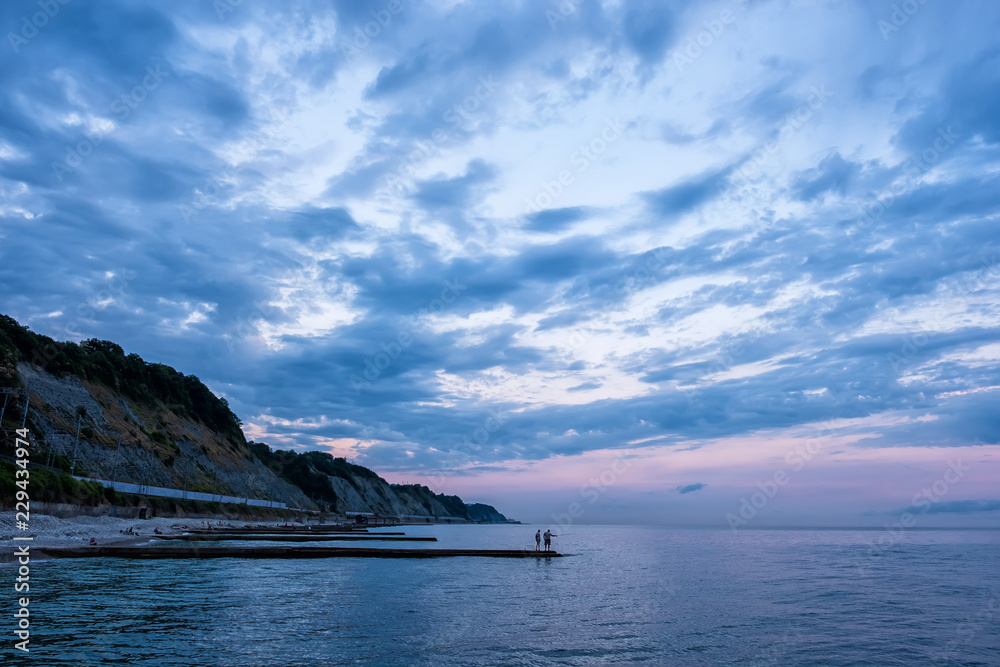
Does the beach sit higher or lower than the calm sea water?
higher

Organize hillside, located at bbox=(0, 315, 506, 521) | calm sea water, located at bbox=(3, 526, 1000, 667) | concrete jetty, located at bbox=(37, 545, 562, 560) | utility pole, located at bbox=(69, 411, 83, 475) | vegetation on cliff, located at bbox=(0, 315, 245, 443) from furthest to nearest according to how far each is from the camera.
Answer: vegetation on cliff, located at bbox=(0, 315, 245, 443)
hillside, located at bbox=(0, 315, 506, 521)
utility pole, located at bbox=(69, 411, 83, 475)
concrete jetty, located at bbox=(37, 545, 562, 560)
calm sea water, located at bbox=(3, 526, 1000, 667)

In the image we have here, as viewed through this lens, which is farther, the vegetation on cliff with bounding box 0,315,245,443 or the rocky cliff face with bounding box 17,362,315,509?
the vegetation on cliff with bounding box 0,315,245,443

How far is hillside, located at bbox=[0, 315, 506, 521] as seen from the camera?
7256cm

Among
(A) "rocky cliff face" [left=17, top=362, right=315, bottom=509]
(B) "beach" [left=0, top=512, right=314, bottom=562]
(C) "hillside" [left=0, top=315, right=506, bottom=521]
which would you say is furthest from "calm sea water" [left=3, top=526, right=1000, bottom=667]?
(A) "rocky cliff face" [left=17, top=362, right=315, bottom=509]

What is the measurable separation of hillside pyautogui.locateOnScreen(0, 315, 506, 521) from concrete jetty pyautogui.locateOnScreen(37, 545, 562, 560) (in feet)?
34.5

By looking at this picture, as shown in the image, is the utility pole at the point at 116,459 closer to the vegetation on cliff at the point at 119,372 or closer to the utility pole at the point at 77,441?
the utility pole at the point at 77,441

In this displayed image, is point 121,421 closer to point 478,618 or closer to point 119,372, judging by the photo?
point 119,372

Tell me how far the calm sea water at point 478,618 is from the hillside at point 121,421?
2587 cm

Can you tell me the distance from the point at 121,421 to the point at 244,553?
60383mm

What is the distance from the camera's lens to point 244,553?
45312 mm

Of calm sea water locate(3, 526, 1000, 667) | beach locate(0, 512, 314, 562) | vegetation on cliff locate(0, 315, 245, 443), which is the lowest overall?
calm sea water locate(3, 526, 1000, 667)

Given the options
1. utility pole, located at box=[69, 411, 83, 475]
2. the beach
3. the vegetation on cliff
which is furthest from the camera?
the vegetation on cliff

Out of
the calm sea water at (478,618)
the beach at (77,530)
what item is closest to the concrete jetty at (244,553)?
the calm sea water at (478,618)

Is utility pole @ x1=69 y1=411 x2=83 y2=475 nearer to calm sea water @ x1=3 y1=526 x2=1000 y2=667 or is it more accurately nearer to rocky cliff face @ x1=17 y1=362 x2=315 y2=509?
rocky cliff face @ x1=17 y1=362 x2=315 y2=509
